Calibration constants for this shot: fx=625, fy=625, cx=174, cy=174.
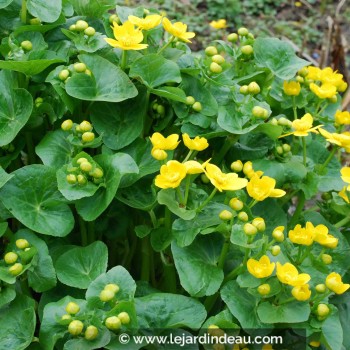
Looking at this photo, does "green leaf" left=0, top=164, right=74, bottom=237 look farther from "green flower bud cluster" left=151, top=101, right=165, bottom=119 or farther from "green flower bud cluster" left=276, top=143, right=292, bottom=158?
"green flower bud cluster" left=276, top=143, right=292, bottom=158

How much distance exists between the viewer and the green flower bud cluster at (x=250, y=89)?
1.61m

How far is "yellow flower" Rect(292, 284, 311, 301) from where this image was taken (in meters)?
1.31

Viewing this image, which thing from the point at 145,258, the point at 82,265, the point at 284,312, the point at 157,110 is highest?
the point at 157,110

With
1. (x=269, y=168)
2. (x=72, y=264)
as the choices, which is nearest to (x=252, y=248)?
(x=269, y=168)

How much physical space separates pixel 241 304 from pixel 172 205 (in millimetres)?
269

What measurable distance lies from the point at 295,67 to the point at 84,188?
2.45 ft

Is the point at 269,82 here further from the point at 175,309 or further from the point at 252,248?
the point at 175,309

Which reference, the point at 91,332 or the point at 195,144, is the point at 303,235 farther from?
the point at 91,332

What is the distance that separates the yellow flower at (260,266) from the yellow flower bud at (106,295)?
296mm

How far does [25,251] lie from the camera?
1.40 m

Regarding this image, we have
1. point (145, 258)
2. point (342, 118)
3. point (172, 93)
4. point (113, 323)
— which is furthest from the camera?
point (342, 118)

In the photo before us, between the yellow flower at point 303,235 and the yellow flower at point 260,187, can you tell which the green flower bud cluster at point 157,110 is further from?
the yellow flower at point 303,235

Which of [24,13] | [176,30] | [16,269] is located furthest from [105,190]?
[24,13]

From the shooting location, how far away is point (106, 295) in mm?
1273
